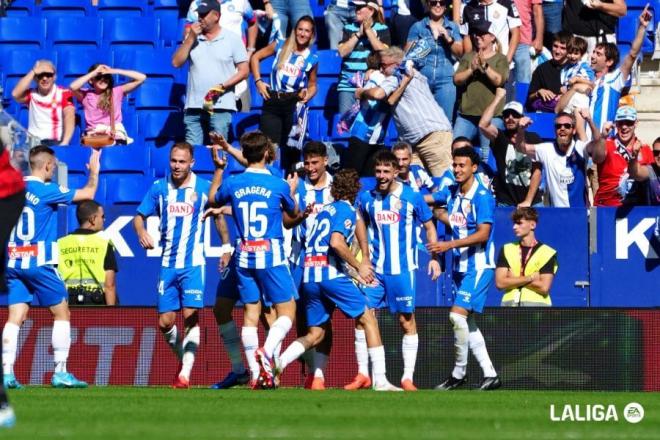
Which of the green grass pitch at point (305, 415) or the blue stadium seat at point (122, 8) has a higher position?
the blue stadium seat at point (122, 8)

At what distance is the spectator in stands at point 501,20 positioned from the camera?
17.7 metres

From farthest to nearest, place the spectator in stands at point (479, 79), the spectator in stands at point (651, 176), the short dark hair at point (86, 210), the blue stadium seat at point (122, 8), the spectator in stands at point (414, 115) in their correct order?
the blue stadium seat at point (122, 8), the spectator in stands at point (479, 79), the spectator in stands at point (414, 115), the spectator in stands at point (651, 176), the short dark hair at point (86, 210)

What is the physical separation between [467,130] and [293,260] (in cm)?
378

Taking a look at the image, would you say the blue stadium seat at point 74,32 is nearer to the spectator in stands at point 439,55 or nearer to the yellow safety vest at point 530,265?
the spectator in stands at point 439,55

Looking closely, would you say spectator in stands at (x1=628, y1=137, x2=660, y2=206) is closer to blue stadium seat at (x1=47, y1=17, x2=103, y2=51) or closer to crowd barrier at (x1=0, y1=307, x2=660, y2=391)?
crowd barrier at (x1=0, y1=307, x2=660, y2=391)

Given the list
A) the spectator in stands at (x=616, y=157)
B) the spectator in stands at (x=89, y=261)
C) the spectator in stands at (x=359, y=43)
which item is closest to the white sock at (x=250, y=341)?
the spectator in stands at (x=89, y=261)

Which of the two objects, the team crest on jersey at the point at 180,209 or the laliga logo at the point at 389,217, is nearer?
the team crest on jersey at the point at 180,209

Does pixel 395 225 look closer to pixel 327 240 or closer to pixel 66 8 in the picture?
pixel 327 240

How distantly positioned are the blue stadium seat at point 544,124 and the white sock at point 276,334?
601 cm

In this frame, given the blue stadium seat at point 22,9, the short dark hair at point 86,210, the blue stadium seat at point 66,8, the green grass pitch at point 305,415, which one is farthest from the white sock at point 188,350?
the blue stadium seat at point 22,9

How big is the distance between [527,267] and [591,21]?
214 inches

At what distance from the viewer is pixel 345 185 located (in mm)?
12727

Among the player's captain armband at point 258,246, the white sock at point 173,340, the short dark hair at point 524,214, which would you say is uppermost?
the player's captain armband at point 258,246

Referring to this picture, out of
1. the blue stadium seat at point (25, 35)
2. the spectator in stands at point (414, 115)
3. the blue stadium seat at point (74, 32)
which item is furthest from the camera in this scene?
the blue stadium seat at point (25, 35)
